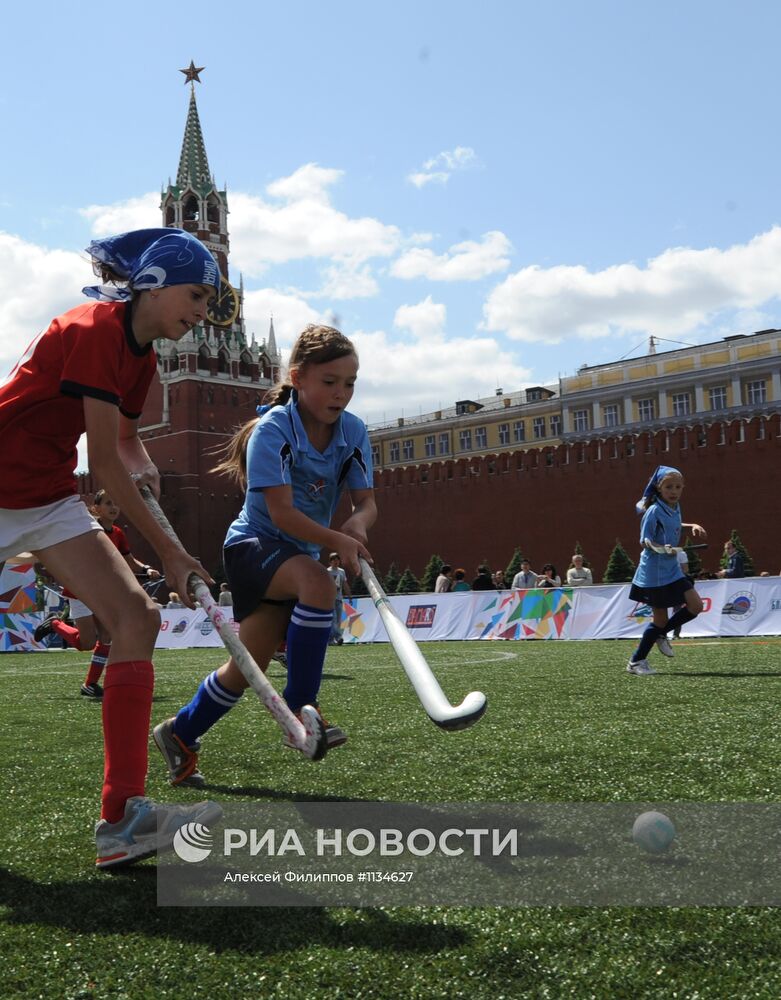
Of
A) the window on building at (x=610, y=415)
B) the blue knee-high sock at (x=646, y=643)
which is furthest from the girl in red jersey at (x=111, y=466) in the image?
the window on building at (x=610, y=415)

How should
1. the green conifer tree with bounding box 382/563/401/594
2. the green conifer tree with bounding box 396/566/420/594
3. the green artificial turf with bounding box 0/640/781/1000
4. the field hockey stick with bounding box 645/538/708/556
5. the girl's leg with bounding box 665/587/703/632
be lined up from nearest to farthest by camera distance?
the green artificial turf with bounding box 0/640/781/1000
the field hockey stick with bounding box 645/538/708/556
the girl's leg with bounding box 665/587/703/632
the green conifer tree with bounding box 396/566/420/594
the green conifer tree with bounding box 382/563/401/594

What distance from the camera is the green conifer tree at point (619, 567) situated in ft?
127

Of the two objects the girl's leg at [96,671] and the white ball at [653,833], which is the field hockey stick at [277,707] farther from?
the girl's leg at [96,671]

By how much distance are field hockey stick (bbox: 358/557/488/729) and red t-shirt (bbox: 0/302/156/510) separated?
1.06 metres

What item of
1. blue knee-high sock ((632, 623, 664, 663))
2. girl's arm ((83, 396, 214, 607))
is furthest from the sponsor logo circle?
blue knee-high sock ((632, 623, 664, 663))

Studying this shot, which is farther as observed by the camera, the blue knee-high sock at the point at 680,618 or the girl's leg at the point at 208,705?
the blue knee-high sock at the point at 680,618

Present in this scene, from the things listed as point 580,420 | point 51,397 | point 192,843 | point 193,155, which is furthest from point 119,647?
point 193,155

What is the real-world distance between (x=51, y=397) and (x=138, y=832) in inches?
51.9

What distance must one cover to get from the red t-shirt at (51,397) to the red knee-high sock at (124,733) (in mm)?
623

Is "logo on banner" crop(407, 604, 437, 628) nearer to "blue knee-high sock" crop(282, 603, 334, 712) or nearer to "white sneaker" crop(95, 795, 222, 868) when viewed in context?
"blue knee-high sock" crop(282, 603, 334, 712)

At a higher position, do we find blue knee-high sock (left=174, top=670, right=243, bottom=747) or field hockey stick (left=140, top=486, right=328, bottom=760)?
field hockey stick (left=140, top=486, right=328, bottom=760)

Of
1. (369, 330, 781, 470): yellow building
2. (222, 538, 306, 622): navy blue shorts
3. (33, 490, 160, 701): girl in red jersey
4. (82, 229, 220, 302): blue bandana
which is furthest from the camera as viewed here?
(369, 330, 781, 470): yellow building

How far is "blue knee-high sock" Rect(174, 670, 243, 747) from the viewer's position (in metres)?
3.83

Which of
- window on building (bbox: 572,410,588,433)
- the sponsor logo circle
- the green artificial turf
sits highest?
window on building (bbox: 572,410,588,433)
